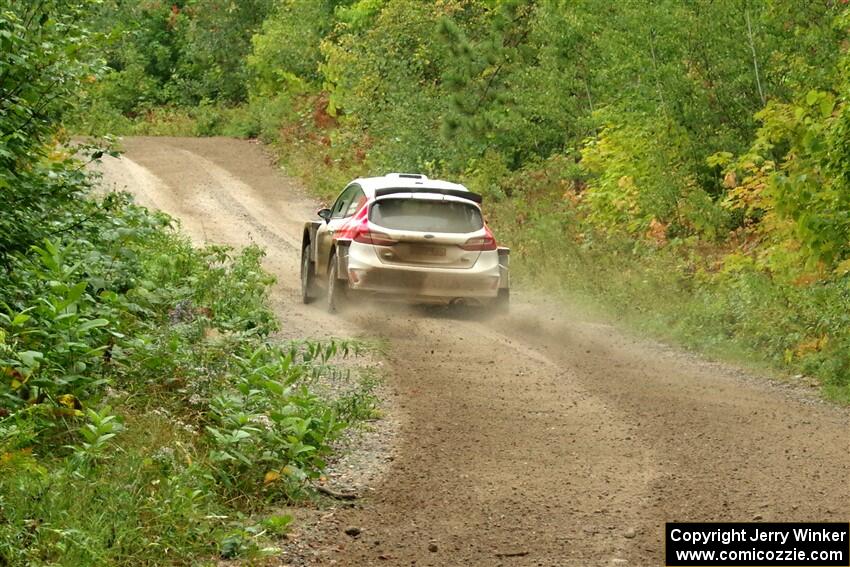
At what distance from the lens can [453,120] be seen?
28.5 metres

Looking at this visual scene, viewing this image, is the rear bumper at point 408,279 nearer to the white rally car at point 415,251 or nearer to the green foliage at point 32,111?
the white rally car at point 415,251

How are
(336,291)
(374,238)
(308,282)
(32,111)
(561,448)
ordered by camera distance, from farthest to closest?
(308,282) → (336,291) → (374,238) → (32,111) → (561,448)

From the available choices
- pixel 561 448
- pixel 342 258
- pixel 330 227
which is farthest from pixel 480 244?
pixel 561 448

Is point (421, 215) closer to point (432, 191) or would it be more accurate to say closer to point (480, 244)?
point (432, 191)

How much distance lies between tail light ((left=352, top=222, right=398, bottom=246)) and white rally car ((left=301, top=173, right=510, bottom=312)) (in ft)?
0.04

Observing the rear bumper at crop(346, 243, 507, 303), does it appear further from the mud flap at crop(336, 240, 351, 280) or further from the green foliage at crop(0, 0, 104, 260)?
the green foliage at crop(0, 0, 104, 260)

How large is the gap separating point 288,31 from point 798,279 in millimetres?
31036

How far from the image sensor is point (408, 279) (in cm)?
1627

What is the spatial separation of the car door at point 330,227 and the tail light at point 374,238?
798 mm

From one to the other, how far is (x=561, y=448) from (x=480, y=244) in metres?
7.34

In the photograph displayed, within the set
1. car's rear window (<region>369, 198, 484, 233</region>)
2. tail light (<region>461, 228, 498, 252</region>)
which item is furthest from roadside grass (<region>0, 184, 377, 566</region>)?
tail light (<region>461, 228, 498, 252</region>)

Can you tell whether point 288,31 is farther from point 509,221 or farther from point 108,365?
point 108,365

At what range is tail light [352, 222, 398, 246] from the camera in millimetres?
16234

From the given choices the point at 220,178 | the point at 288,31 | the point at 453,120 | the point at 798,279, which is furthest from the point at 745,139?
the point at 288,31
